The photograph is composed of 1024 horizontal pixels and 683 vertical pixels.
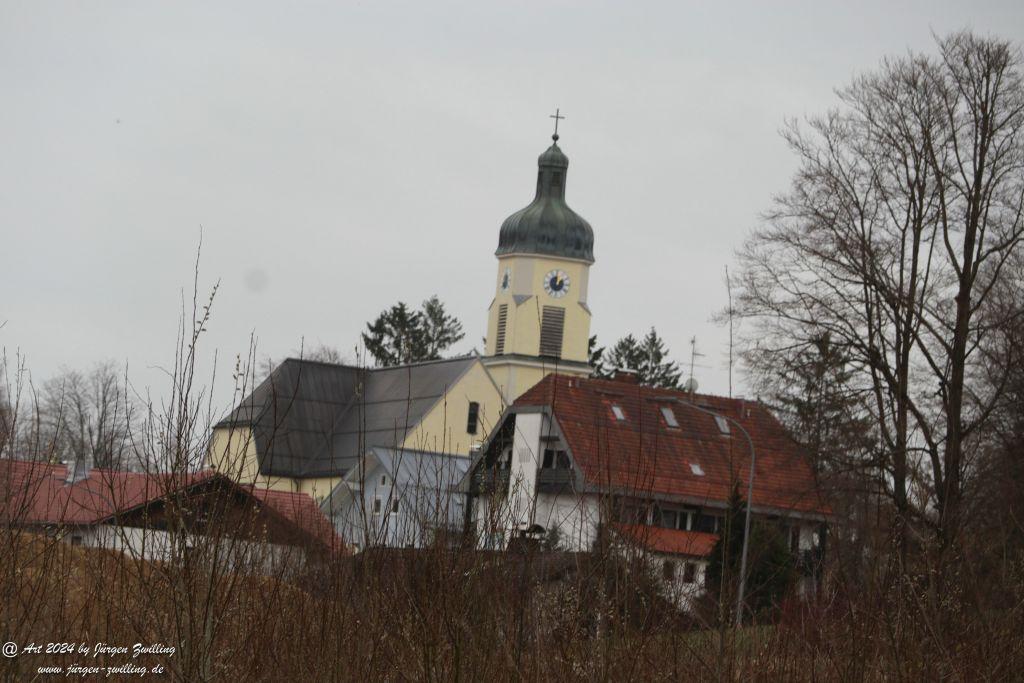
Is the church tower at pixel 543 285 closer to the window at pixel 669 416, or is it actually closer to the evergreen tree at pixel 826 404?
the window at pixel 669 416

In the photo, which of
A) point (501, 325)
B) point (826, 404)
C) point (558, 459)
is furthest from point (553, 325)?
point (826, 404)

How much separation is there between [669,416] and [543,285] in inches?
1040

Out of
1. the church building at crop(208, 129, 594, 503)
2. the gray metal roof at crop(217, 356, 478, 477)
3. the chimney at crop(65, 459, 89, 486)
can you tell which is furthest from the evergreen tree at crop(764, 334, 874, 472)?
the church building at crop(208, 129, 594, 503)

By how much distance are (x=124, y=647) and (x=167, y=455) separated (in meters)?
2.16

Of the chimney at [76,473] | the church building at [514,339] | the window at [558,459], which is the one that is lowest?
the chimney at [76,473]

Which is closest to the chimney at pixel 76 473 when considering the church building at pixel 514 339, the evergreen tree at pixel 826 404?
the evergreen tree at pixel 826 404

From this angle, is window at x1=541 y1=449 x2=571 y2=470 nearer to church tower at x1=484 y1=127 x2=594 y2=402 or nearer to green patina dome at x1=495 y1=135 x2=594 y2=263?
church tower at x1=484 y1=127 x2=594 y2=402

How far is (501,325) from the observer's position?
3054 inches

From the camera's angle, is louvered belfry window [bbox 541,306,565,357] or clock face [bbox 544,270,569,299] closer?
louvered belfry window [bbox 541,306,565,357]

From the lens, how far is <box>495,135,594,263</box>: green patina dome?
77438 millimetres

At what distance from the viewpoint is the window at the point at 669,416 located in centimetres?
5112

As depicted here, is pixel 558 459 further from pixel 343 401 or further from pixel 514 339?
pixel 343 401

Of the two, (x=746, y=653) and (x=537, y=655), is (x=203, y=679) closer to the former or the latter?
(x=537, y=655)

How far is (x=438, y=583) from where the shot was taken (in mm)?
7707
